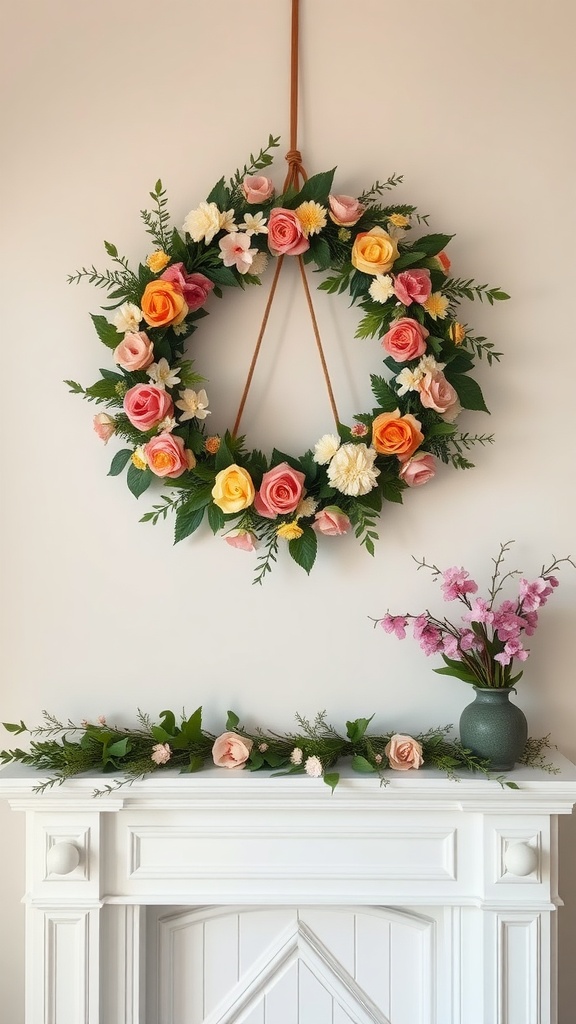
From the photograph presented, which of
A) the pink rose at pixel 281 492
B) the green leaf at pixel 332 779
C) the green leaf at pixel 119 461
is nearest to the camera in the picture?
the green leaf at pixel 332 779

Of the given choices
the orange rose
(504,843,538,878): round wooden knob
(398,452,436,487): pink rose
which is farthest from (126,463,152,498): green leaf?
(504,843,538,878): round wooden knob

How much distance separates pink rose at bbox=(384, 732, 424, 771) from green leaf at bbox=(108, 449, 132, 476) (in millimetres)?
822

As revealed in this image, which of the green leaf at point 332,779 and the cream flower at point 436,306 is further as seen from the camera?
the cream flower at point 436,306

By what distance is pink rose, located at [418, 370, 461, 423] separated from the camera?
1.61 metres

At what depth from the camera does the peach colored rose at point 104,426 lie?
1.66 metres

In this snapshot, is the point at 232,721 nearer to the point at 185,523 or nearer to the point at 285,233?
the point at 185,523

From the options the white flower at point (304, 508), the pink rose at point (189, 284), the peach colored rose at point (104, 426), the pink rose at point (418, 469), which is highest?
the pink rose at point (189, 284)

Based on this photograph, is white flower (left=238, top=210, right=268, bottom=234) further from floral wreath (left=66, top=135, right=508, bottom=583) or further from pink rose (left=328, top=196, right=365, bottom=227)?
pink rose (left=328, top=196, right=365, bottom=227)

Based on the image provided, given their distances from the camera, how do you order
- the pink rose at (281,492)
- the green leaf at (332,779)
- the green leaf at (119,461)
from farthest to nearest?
the green leaf at (119,461), the pink rose at (281,492), the green leaf at (332,779)

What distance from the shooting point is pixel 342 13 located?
176 centimetres

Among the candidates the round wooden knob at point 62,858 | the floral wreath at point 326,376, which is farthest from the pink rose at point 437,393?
the round wooden knob at point 62,858

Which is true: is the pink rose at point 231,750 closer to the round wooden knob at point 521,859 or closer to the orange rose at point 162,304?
the round wooden knob at point 521,859

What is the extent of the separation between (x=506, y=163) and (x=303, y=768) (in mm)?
1401

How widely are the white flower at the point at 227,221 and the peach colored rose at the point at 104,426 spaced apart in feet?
1.57
